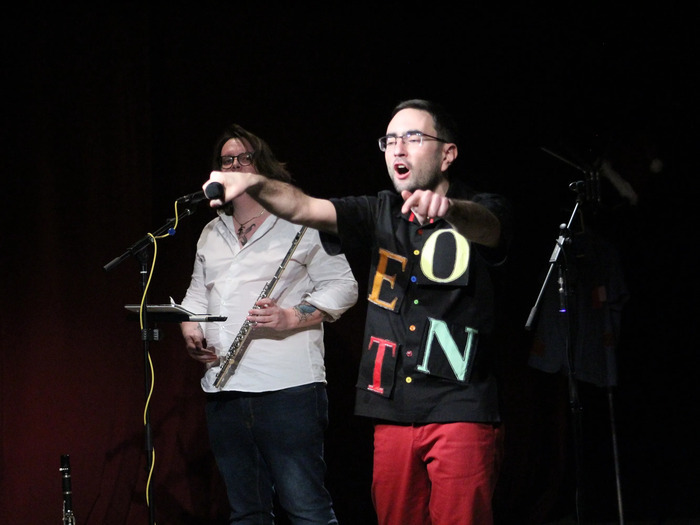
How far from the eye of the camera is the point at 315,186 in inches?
164

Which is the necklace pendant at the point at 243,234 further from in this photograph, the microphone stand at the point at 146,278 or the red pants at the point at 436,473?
the red pants at the point at 436,473

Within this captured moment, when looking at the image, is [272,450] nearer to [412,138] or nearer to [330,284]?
[330,284]

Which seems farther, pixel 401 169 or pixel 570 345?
pixel 570 345

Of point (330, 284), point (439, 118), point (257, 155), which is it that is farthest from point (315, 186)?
point (439, 118)

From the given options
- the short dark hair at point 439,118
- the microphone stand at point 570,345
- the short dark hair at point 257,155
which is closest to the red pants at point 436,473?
the short dark hair at point 439,118

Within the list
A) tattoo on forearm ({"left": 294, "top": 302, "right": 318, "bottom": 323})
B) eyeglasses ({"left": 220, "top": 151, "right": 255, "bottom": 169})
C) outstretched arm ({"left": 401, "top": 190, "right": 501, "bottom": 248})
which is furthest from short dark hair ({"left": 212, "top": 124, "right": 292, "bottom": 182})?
outstretched arm ({"left": 401, "top": 190, "right": 501, "bottom": 248})

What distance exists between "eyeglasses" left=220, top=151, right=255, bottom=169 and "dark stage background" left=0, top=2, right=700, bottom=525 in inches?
35.8

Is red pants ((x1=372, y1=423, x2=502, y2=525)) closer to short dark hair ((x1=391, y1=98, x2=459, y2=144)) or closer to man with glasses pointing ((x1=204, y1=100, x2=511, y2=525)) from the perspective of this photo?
man with glasses pointing ((x1=204, y1=100, x2=511, y2=525))

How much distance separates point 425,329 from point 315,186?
2.09 metres

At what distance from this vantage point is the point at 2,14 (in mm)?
3682

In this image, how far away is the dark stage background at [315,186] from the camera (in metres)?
3.72

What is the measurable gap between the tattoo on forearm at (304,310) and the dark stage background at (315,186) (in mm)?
1174

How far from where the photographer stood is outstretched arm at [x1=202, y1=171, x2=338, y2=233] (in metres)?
1.98

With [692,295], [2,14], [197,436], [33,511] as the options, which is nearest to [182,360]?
[197,436]
